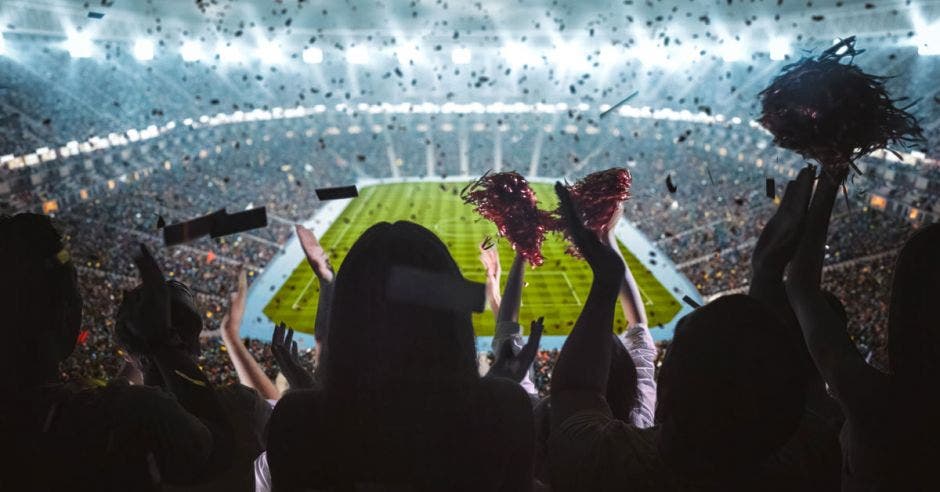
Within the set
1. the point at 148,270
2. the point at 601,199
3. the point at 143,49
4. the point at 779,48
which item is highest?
the point at 143,49

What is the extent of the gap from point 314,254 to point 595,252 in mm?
1787

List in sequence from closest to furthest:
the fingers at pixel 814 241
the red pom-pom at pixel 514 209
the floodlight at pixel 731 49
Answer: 1. the fingers at pixel 814 241
2. the red pom-pom at pixel 514 209
3. the floodlight at pixel 731 49

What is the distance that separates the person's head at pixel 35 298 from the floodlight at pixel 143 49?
4678 cm

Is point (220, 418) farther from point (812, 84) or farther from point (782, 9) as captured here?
point (782, 9)

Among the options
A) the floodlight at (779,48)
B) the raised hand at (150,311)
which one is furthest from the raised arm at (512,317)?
the floodlight at (779,48)

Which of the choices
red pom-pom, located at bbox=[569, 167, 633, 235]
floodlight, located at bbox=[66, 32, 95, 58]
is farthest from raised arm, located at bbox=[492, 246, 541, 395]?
floodlight, located at bbox=[66, 32, 95, 58]

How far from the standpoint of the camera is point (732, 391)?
1308 millimetres

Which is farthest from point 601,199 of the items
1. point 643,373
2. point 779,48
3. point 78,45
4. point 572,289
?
point 78,45

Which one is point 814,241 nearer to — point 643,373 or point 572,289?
point 643,373

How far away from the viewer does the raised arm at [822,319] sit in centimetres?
169

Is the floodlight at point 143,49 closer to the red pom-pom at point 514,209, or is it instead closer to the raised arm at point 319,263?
the raised arm at point 319,263

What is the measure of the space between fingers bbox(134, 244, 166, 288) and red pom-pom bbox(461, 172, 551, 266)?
1.75 meters

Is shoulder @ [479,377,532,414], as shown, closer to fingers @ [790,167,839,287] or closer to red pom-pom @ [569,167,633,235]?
fingers @ [790,167,839,287]

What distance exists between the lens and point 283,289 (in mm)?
20391
